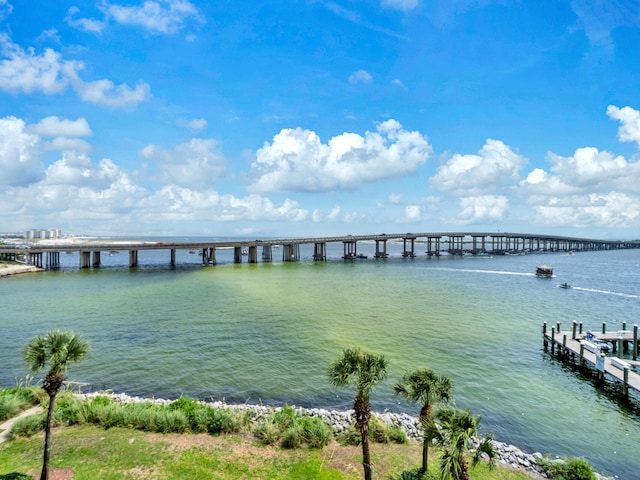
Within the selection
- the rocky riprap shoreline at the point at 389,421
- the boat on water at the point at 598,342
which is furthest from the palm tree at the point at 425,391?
the boat on water at the point at 598,342

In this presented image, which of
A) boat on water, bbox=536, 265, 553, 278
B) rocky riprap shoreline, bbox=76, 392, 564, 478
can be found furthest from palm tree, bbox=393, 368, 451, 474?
boat on water, bbox=536, 265, 553, 278

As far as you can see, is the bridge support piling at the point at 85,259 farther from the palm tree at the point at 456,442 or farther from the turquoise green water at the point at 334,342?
the palm tree at the point at 456,442

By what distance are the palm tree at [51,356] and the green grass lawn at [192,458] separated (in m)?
1.90

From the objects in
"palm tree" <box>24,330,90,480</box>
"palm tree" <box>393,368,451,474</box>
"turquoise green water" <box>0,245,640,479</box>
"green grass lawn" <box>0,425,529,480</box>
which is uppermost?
"palm tree" <box>24,330,90,480</box>

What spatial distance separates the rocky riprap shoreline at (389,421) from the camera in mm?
15070

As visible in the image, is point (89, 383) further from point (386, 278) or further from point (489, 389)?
point (386, 278)

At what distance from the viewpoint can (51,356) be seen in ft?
38.8

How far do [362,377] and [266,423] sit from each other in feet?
23.3

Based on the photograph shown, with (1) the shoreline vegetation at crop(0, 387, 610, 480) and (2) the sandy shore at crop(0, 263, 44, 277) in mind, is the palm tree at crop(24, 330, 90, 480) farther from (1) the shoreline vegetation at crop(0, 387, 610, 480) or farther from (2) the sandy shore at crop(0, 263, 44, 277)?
(2) the sandy shore at crop(0, 263, 44, 277)

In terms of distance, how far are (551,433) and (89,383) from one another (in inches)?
1088

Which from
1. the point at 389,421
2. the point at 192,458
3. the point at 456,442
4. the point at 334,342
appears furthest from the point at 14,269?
the point at 456,442

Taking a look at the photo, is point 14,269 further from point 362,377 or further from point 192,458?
point 362,377

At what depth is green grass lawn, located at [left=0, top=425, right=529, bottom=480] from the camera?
13.0 meters

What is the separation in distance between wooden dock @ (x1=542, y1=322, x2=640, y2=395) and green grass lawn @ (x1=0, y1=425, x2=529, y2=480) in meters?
14.7
